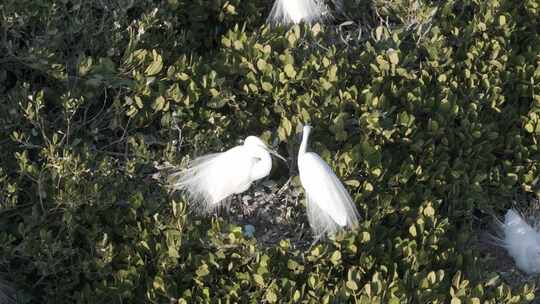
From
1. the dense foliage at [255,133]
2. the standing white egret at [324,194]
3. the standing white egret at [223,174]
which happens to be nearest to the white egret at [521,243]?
the dense foliage at [255,133]

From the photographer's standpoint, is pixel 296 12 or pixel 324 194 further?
pixel 296 12

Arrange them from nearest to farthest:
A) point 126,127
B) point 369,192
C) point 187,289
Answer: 1. point 187,289
2. point 369,192
3. point 126,127

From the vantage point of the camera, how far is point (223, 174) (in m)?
2.65

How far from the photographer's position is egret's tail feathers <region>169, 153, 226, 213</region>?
2686 millimetres

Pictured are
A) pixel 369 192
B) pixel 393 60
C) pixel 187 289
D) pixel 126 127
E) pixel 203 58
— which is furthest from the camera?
pixel 203 58

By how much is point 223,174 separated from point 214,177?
42 mm

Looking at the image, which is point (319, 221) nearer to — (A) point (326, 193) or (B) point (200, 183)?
(A) point (326, 193)

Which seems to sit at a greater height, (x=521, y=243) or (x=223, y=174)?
(x=223, y=174)

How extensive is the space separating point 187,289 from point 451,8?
1.88 m

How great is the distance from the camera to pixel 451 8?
11.8ft

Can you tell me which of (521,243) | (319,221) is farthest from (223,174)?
(521,243)

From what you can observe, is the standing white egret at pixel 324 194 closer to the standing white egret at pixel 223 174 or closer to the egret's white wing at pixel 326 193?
the egret's white wing at pixel 326 193

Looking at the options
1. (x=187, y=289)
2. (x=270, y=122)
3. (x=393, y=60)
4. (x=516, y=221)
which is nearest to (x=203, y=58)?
(x=270, y=122)

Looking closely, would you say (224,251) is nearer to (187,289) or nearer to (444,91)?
(187,289)
